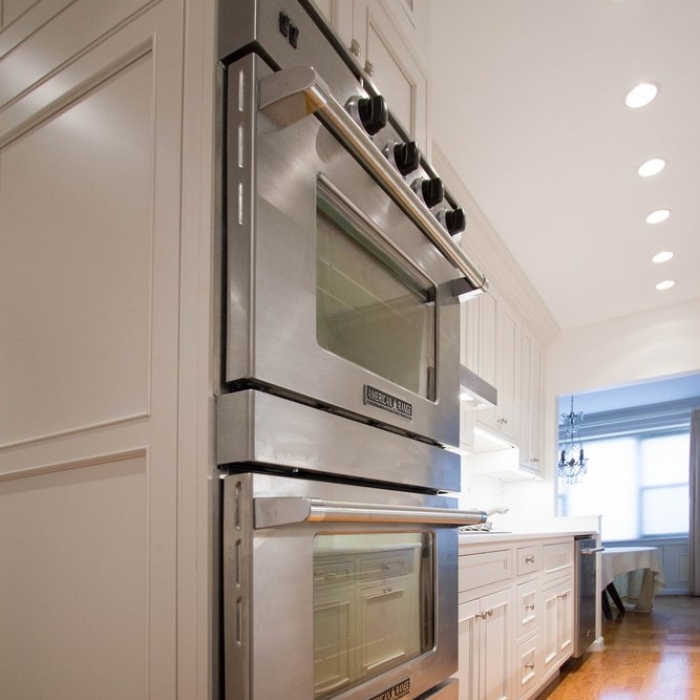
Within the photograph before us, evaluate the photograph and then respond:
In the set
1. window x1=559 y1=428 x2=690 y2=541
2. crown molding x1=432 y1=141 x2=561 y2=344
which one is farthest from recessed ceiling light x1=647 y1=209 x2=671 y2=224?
window x1=559 y1=428 x2=690 y2=541

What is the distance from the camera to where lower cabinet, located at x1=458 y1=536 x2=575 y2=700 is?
2000mm

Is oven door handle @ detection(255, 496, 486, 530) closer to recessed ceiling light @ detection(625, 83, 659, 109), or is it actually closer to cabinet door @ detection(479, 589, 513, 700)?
cabinet door @ detection(479, 589, 513, 700)

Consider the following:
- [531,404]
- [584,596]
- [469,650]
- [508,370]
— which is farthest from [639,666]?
[469,650]

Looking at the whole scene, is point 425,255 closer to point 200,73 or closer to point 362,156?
point 362,156

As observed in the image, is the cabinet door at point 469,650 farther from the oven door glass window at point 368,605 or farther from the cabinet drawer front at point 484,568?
the oven door glass window at point 368,605

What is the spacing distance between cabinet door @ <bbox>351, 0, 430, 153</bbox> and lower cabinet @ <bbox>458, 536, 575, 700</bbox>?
1228 mm

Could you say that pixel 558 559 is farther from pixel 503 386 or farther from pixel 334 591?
pixel 334 591

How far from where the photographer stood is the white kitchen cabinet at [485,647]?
1944 millimetres

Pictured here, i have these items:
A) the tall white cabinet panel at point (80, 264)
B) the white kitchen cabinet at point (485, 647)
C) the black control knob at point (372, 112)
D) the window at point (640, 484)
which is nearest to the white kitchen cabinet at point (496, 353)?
the white kitchen cabinet at point (485, 647)

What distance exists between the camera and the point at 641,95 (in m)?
2.76

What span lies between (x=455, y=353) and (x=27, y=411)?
2.87 ft

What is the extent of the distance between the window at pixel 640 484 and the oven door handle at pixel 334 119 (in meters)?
7.98

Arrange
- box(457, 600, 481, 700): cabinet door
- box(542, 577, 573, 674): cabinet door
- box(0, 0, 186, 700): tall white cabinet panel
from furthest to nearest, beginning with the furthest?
box(542, 577, 573, 674): cabinet door, box(457, 600, 481, 700): cabinet door, box(0, 0, 186, 700): tall white cabinet panel

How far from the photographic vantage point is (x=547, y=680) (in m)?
3.08
